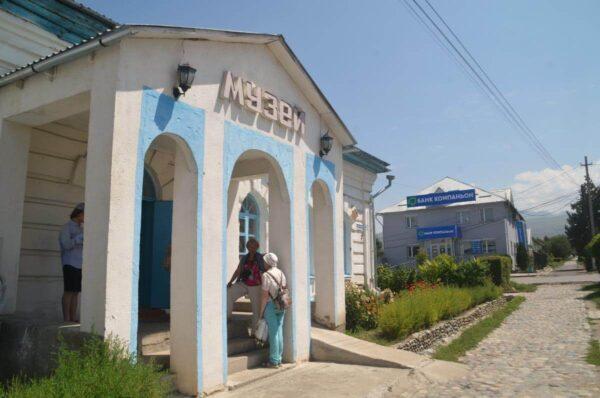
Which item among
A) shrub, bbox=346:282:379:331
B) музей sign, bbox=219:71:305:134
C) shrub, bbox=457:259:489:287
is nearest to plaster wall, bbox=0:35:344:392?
музей sign, bbox=219:71:305:134

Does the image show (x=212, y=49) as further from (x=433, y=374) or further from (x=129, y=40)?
(x=433, y=374)

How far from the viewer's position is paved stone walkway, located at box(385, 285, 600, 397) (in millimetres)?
6336

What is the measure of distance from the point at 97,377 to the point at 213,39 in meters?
4.41

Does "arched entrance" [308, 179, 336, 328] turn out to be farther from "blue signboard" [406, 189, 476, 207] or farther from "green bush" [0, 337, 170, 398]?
"blue signboard" [406, 189, 476, 207]

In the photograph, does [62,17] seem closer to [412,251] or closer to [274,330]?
[274,330]

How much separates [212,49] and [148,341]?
12.7ft

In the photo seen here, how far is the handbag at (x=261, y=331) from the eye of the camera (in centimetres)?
696

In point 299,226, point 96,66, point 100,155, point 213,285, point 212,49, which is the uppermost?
point 212,49

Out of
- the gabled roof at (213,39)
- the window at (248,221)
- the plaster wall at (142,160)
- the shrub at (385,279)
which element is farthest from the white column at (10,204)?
the shrub at (385,279)

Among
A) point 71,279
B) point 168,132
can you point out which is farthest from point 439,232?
point 168,132

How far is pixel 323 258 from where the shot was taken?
918cm

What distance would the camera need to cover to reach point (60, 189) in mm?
7188

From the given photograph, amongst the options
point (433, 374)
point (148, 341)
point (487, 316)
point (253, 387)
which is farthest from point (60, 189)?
point (487, 316)

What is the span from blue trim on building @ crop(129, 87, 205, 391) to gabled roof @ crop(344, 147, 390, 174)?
7949 mm
